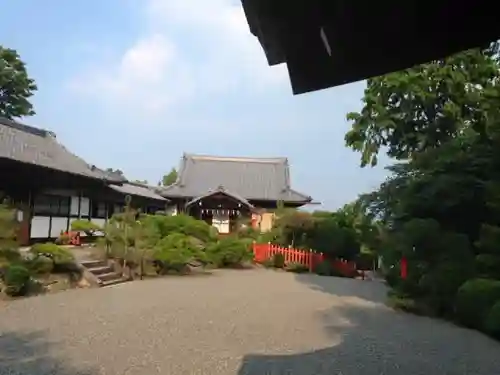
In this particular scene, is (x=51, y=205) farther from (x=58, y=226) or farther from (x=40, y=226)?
(x=40, y=226)

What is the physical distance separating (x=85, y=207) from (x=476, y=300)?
14.7 metres

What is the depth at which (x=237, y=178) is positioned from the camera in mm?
30250

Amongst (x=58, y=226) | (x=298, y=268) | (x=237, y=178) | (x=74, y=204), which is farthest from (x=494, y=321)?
(x=237, y=178)

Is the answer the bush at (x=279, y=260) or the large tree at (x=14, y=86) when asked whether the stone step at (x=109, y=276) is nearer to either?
the bush at (x=279, y=260)

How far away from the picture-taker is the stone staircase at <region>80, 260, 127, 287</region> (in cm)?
1166

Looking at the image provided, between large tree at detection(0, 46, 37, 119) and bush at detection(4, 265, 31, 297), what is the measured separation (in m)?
25.6

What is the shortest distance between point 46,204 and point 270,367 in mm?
12989

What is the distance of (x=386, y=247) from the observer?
10867 mm

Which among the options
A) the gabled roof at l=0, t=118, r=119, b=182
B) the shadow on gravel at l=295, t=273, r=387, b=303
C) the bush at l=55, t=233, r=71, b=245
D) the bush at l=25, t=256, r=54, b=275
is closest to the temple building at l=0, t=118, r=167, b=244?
the gabled roof at l=0, t=118, r=119, b=182

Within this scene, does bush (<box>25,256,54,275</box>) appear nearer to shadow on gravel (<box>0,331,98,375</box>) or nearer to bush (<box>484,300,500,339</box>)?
shadow on gravel (<box>0,331,98,375</box>)

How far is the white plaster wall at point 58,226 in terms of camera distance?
1630 cm

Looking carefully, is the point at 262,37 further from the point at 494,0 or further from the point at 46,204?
the point at 46,204

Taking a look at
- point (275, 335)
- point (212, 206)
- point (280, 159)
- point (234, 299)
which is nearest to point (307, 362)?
point (275, 335)

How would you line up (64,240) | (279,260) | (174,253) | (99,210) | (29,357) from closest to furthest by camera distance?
(29,357) → (174,253) → (64,240) → (279,260) → (99,210)
